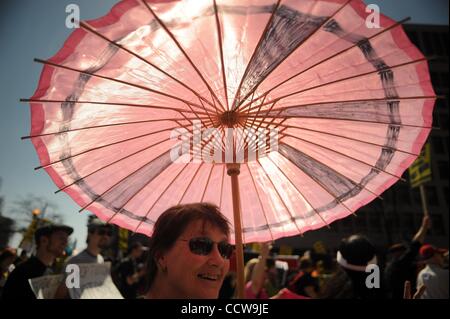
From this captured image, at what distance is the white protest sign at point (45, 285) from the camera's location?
2408mm

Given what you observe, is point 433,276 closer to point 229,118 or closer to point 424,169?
point 229,118

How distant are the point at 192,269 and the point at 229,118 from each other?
3.41ft

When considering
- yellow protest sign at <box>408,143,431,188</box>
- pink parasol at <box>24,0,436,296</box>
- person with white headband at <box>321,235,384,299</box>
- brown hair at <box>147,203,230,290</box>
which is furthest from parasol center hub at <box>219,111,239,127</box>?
yellow protest sign at <box>408,143,431,188</box>

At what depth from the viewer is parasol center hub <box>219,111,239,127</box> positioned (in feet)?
7.68

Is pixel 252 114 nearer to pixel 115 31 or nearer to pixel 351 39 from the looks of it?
pixel 351 39

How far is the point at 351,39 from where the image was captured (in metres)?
2.06

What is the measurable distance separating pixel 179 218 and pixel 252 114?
2.89ft

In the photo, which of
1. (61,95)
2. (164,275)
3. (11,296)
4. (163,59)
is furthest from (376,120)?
(11,296)

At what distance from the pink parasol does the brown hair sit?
19 cm

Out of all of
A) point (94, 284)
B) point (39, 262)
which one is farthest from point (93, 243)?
point (94, 284)

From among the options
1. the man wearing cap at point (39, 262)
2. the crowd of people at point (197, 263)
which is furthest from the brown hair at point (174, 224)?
the man wearing cap at point (39, 262)

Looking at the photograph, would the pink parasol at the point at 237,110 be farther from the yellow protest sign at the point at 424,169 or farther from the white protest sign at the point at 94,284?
the yellow protest sign at the point at 424,169

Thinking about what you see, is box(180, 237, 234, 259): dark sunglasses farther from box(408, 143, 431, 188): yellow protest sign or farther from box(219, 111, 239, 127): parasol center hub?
box(408, 143, 431, 188): yellow protest sign

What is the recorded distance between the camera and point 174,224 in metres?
1.97
